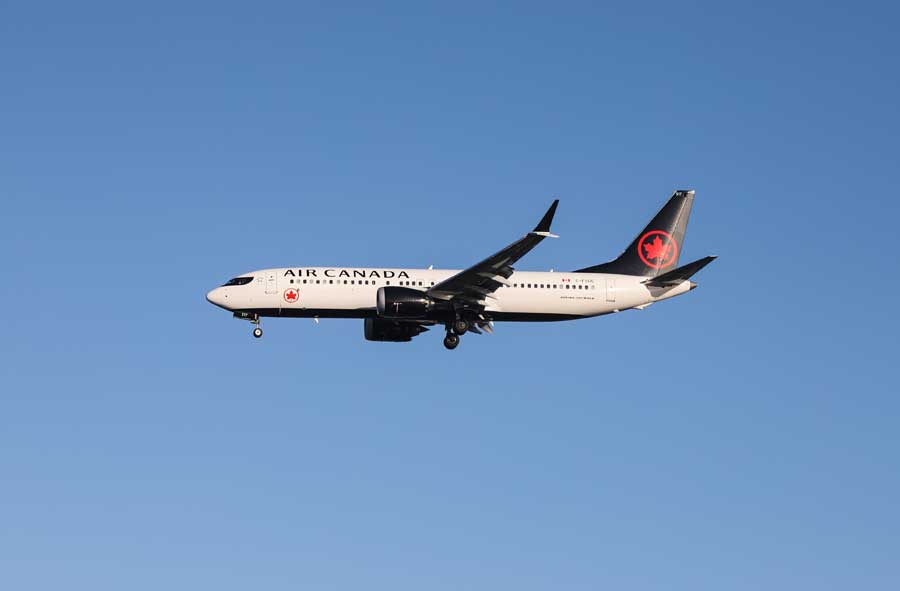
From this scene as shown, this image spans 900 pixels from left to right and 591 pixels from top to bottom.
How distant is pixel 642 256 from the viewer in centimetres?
8344

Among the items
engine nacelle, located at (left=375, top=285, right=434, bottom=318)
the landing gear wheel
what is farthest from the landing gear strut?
engine nacelle, located at (left=375, top=285, right=434, bottom=318)

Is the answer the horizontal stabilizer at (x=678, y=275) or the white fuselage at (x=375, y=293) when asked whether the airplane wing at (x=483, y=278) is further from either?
the horizontal stabilizer at (x=678, y=275)

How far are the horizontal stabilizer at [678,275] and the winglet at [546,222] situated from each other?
11.5 m

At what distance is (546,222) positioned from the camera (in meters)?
67.2

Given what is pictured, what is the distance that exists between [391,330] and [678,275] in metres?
16.5

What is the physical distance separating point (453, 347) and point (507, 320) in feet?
11.5

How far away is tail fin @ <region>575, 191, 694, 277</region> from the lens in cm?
8281

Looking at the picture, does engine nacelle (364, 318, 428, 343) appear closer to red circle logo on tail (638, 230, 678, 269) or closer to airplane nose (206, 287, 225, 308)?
airplane nose (206, 287, 225, 308)

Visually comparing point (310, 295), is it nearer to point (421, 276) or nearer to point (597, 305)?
point (421, 276)

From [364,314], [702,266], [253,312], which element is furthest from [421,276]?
[702,266]

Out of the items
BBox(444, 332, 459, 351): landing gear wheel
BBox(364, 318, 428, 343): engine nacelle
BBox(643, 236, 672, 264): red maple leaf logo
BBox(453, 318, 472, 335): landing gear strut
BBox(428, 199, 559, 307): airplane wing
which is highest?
BBox(643, 236, 672, 264): red maple leaf logo

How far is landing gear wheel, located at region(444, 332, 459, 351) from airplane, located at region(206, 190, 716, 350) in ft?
0.18

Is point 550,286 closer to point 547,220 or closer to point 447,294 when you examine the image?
point 447,294

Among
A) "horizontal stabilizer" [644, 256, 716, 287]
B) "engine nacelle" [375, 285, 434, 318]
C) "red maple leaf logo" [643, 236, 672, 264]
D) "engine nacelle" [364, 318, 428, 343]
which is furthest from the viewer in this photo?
"red maple leaf logo" [643, 236, 672, 264]
